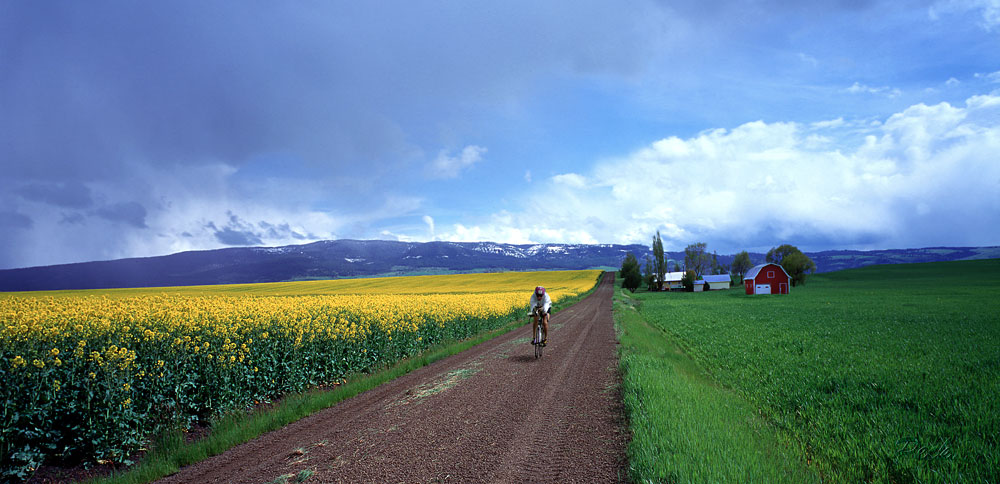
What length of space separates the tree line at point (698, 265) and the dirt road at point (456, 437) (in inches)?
3791

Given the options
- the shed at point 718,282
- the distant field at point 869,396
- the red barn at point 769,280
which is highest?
the distant field at point 869,396

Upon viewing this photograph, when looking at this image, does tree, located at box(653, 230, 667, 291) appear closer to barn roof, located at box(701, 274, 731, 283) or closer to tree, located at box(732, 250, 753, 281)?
barn roof, located at box(701, 274, 731, 283)

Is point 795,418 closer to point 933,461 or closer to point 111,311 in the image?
point 933,461

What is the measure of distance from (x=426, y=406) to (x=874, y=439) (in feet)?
24.8

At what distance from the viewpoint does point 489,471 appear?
5.36 m

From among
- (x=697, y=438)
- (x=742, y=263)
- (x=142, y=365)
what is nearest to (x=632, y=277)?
(x=742, y=263)

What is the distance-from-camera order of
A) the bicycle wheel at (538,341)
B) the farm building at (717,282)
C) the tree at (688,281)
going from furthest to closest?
the farm building at (717,282)
the tree at (688,281)
the bicycle wheel at (538,341)

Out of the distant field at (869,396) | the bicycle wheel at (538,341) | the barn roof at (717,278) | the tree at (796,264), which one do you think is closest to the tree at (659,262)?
the barn roof at (717,278)

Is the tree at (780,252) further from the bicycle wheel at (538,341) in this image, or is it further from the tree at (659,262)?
the bicycle wheel at (538,341)

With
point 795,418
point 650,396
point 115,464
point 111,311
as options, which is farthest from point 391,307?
point 795,418

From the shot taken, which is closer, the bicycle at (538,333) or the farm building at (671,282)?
the bicycle at (538,333)

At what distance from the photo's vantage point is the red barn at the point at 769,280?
7188 centimetres

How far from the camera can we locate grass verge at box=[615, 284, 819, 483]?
4.85m

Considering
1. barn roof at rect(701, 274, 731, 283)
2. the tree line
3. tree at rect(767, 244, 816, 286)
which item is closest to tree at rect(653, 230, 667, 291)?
the tree line
